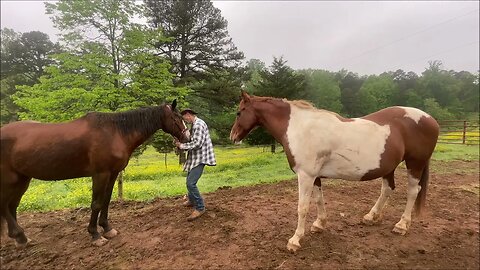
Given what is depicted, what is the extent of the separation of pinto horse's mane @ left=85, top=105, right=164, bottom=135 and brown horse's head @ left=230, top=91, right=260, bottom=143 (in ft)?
4.48

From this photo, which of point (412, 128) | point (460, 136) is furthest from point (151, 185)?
point (460, 136)

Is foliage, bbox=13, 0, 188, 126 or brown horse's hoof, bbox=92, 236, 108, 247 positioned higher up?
foliage, bbox=13, 0, 188, 126

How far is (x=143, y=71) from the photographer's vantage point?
25.2 ft

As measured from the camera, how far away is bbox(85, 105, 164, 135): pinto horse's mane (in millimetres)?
4535

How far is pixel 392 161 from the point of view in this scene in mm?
4453

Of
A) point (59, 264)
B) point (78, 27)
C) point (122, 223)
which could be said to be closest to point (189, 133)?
point (122, 223)

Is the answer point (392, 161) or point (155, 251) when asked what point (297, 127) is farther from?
point (155, 251)

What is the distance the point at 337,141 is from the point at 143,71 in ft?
18.7

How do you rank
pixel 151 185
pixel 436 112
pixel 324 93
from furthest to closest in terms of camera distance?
1. pixel 324 93
2. pixel 436 112
3. pixel 151 185

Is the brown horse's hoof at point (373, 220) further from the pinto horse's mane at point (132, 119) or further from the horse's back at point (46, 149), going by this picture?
the horse's back at point (46, 149)

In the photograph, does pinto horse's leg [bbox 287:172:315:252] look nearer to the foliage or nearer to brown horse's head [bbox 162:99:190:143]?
brown horse's head [bbox 162:99:190:143]

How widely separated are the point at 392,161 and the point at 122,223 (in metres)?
4.96

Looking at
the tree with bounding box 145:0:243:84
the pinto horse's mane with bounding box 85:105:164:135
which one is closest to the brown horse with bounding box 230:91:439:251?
the pinto horse's mane with bounding box 85:105:164:135

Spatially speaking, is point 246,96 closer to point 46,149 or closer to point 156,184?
point 46,149
